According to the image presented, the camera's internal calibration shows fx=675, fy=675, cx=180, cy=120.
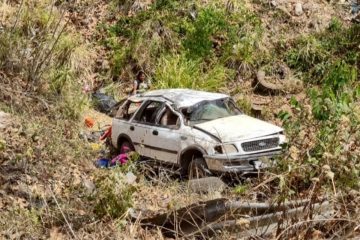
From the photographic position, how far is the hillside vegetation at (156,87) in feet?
18.9

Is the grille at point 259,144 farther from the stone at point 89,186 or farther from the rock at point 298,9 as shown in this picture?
the rock at point 298,9

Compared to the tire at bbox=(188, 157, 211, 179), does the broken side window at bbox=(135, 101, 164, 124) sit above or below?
above

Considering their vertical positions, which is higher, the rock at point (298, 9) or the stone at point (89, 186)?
the rock at point (298, 9)

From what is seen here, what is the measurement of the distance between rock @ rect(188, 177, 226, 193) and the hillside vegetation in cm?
16

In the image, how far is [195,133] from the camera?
35.6 ft

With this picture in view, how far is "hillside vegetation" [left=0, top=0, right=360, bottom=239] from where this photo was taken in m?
5.76

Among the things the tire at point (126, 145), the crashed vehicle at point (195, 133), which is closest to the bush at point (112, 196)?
the crashed vehicle at point (195, 133)

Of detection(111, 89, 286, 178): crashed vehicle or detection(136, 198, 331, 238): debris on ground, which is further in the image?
detection(111, 89, 286, 178): crashed vehicle

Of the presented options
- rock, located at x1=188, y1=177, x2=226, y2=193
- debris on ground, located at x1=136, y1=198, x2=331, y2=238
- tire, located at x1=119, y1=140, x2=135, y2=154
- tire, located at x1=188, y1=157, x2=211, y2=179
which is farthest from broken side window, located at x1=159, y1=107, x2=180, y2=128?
debris on ground, located at x1=136, y1=198, x2=331, y2=238

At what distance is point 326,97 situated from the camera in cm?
643

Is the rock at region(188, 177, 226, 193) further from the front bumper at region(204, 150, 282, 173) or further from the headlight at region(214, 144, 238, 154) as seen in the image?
the headlight at region(214, 144, 238, 154)

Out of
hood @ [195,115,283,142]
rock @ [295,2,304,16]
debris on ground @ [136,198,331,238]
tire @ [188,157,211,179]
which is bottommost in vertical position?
tire @ [188,157,211,179]

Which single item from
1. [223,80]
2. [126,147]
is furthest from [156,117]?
[223,80]

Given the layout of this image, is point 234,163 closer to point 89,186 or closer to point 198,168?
point 198,168
